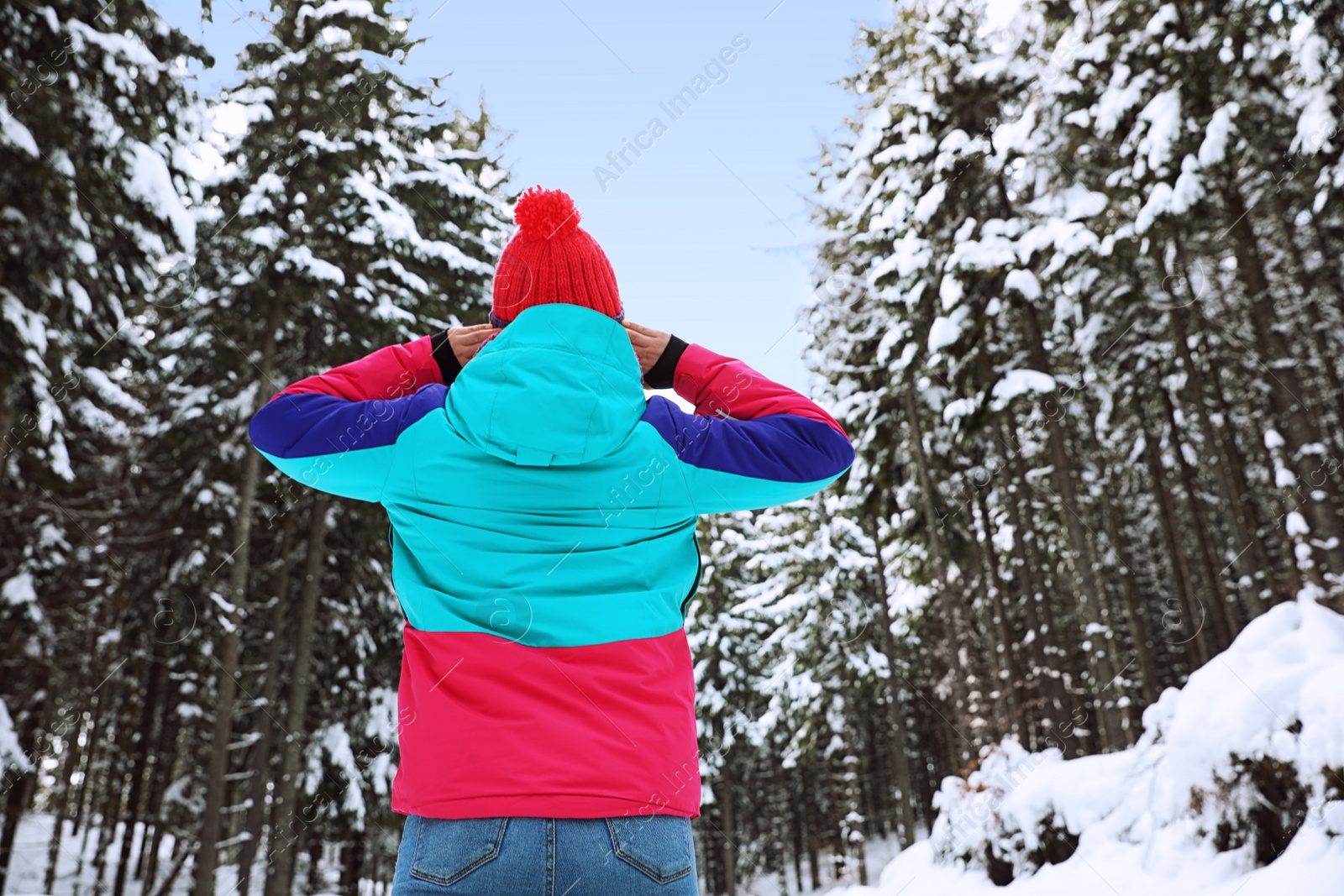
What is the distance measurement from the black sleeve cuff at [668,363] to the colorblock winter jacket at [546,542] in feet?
0.73

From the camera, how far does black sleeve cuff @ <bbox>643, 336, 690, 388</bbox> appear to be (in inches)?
74.9

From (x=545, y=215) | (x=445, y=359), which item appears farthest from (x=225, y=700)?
(x=545, y=215)

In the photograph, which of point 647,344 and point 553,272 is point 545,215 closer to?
point 553,272

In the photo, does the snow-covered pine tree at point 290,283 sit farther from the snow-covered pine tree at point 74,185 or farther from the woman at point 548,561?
the woman at point 548,561

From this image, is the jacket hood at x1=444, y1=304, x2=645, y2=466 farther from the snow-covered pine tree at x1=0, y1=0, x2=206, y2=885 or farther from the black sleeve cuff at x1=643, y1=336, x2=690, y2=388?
the snow-covered pine tree at x1=0, y1=0, x2=206, y2=885

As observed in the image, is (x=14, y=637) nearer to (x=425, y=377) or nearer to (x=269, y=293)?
(x=269, y=293)

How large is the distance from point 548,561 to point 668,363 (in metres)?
0.60

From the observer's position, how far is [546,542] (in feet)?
4.95

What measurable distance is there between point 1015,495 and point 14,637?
16.8 meters

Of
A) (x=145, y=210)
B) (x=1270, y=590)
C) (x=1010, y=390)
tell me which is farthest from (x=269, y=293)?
(x=1270, y=590)

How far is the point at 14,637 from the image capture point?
44.7 feet

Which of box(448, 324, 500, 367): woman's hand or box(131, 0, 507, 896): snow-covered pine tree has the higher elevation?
box(131, 0, 507, 896): snow-covered pine tree

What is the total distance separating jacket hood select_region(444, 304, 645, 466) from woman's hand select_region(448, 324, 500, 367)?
0.21m

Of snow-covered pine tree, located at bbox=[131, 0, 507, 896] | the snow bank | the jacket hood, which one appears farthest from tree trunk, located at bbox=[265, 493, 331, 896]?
the jacket hood
